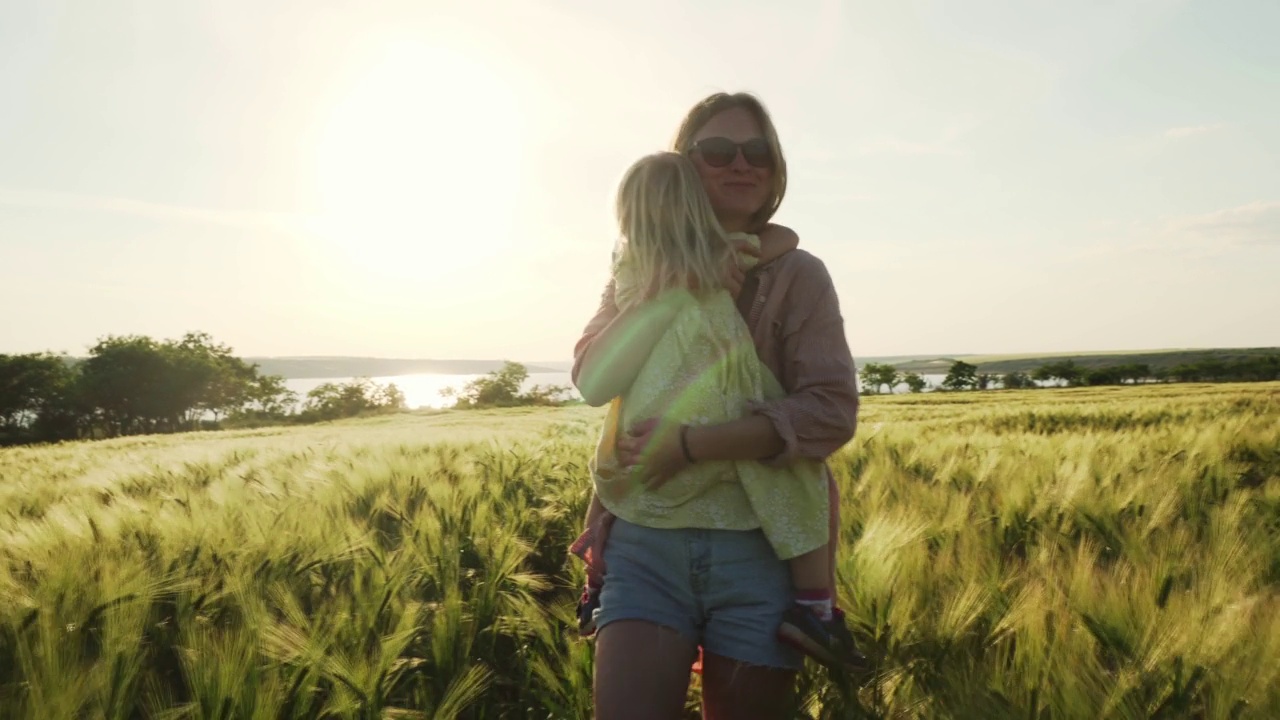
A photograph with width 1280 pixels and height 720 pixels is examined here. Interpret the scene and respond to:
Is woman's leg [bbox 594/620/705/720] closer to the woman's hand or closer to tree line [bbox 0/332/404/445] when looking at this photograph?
the woman's hand

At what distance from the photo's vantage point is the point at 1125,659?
1.61 metres

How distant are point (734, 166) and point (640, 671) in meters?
1.24

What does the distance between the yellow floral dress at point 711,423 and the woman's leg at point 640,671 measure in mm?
251

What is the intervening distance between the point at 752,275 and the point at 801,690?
3.51 feet

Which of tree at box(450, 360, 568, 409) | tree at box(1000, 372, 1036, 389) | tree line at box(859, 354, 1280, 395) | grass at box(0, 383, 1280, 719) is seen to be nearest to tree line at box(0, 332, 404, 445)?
tree at box(450, 360, 568, 409)

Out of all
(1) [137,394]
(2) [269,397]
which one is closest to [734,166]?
→ (1) [137,394]

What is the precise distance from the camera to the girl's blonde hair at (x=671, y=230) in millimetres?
1646

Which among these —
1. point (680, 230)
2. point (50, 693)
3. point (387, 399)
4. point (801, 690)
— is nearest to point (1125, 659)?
point (801, 690)

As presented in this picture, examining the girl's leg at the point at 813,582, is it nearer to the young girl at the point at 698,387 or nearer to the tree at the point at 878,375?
the young girl at the point at 698,387

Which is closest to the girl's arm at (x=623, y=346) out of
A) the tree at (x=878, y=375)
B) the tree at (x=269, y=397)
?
the tree at (x=269, y=397)

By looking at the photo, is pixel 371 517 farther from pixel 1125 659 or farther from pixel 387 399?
pixel 387 399

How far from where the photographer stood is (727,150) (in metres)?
1.80

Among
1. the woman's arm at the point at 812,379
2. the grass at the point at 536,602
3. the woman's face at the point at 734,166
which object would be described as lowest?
the grass at the point at 536,602

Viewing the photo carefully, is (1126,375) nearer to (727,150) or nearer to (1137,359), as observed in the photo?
(1137,359)
